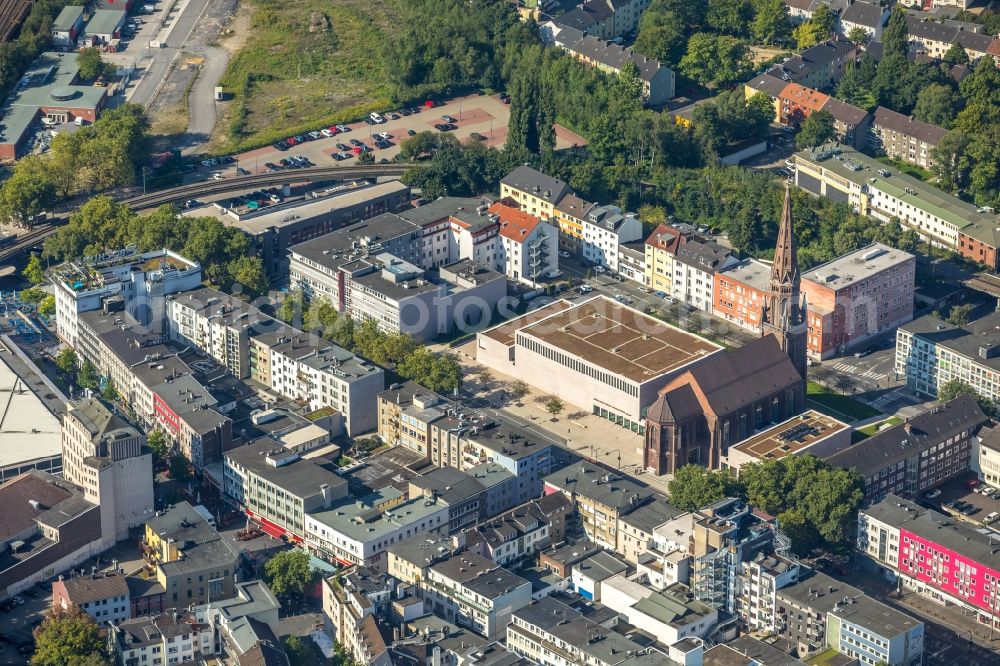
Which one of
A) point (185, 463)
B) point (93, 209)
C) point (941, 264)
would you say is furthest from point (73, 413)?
point (941, 264)

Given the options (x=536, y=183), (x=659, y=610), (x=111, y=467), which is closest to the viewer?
(x=659, y=610)

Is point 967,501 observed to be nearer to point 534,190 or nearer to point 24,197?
point 534,190

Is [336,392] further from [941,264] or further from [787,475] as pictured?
[941,264]

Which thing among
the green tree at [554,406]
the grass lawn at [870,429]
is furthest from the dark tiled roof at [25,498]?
Result: the grass lawn at [870,429]

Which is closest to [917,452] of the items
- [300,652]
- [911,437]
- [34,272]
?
[911,437]

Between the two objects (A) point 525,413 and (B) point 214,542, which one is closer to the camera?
(B) point 214,542

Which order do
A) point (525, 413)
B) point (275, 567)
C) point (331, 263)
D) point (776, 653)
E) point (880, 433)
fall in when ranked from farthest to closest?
point (331, 263), point (525, 413), point (880, 433), point (275, 567), point (776, 653)

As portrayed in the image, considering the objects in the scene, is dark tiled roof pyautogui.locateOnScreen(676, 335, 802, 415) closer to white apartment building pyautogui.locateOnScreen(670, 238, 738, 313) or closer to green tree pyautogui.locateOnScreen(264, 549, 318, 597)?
white apartment building pyautogui.locateOnScreen(670, 238, 738, 313)
